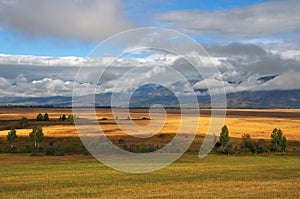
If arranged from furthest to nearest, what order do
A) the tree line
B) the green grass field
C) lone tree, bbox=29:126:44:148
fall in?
lone tree, bbox=29:126:44:148 → the tree line → the green grass field

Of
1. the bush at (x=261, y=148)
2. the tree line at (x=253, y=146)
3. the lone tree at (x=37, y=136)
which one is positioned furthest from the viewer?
the lone tree at (x=37, y=136)

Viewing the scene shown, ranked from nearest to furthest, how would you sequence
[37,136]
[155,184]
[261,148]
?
[155,184], [261,148], [37,136]

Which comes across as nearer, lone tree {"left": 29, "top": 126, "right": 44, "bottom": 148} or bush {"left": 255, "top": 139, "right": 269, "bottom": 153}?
bush {"left": 255, "top": 139, "right": 269, "bottom": 153}

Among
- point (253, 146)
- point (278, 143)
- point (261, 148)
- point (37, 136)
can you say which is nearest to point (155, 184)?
point (261, 148)

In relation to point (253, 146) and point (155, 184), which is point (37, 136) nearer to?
point (253, 146)

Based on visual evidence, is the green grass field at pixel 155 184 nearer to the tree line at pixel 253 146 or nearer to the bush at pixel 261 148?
the tree line at pixel 253 146

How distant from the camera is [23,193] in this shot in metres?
39.3

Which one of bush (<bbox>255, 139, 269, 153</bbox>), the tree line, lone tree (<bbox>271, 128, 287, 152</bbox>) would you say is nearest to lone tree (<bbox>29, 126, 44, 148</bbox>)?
the tree line

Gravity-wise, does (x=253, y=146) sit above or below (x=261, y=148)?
above

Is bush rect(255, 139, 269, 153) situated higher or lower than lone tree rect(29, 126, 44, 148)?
lower

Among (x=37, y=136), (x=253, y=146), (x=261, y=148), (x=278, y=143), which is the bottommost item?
(x=261, y=148)

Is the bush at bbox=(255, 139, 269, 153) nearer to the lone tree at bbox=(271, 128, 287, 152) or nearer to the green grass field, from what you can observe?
the lone tree at bbox=(271, 128, 287, 152)

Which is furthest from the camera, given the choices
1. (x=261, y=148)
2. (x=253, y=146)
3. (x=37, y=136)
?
(x=37, y=136)

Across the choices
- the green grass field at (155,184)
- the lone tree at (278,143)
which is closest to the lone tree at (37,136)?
the lone tree at (278,143)
